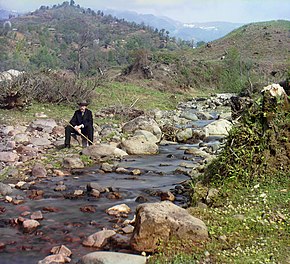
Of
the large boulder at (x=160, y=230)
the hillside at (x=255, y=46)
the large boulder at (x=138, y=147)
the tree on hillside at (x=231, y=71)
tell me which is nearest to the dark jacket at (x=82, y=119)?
the large boulder at (x=138, y=147)

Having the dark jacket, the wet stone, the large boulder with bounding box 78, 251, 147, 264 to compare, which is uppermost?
the dark jacket

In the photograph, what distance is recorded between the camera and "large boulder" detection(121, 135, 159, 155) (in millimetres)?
12844

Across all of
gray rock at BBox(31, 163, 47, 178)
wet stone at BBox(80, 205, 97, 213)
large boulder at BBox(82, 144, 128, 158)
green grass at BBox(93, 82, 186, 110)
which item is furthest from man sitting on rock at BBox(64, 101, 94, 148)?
green grass at BBox(93, 82, 186, 110)

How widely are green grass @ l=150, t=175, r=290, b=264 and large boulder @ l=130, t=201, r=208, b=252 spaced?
132 mm

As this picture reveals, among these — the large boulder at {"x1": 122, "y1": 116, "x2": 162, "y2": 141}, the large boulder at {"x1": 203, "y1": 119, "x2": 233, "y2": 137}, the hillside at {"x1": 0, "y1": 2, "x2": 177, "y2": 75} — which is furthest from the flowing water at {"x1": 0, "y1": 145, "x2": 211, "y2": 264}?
the hillside at {"x1": 0, "y1": 2, "x2": 177, "y2": 75}

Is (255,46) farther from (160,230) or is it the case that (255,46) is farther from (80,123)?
(160,230)

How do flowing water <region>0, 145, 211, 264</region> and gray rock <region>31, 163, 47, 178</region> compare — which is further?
Result: gray rock <region>31, 163, 47, 178</region>

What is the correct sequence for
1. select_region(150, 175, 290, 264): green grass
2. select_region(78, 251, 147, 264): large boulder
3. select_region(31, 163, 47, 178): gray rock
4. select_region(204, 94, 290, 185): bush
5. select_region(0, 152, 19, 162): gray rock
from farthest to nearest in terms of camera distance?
select_region(0, 152, 19, 162): gray rock
select_region(31, 163, 47, 178): gray rock
select_region(204, 94, 290, 185): bush
select_region(150, 175, 290, 264): green grass
select_region(78, 251, 147, 264): large boulder

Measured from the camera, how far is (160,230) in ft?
18.1

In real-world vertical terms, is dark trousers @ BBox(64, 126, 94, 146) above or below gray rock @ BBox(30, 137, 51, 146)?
above

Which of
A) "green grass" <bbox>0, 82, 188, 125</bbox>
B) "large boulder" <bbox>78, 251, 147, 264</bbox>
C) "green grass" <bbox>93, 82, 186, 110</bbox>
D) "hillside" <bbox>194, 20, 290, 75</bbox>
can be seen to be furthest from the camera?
"hillside" <bbox>194, 20, 290, 75</bbox>

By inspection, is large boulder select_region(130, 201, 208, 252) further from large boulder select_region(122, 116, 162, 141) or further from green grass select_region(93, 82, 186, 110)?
green grass select_region(93, 82, 186, 110)

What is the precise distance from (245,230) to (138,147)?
24.4ft

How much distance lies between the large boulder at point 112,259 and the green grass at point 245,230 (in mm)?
185
